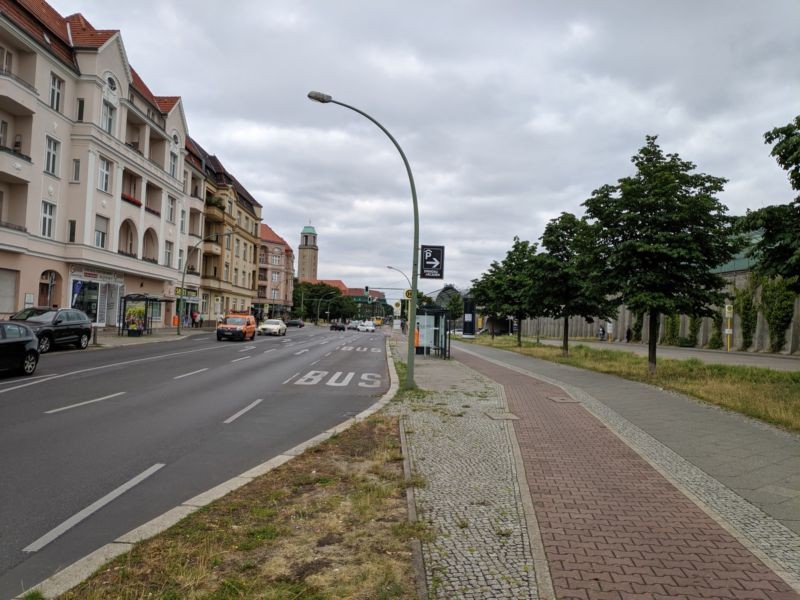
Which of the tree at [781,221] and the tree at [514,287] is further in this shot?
the tree at [514,287]

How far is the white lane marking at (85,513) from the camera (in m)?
3.99

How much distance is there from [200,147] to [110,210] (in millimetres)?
29014

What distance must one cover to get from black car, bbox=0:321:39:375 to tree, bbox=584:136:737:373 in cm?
1553

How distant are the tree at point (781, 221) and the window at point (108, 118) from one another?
32.5 meters

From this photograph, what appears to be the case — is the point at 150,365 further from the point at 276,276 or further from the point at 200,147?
the point at 276,276

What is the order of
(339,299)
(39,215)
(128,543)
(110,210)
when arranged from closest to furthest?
(128,543) < (39,215) < (110,210) < (339,299)

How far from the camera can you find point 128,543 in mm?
3932

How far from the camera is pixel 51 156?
28.9 meters

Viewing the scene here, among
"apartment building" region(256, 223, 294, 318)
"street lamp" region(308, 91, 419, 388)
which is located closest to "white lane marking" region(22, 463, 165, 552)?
"street lamp" region(308, 91, 419, 388)

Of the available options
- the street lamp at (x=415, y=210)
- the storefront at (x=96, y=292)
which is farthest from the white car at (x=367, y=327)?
the street lamp at (x=415, y=210)

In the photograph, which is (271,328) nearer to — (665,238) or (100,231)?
(100,231)

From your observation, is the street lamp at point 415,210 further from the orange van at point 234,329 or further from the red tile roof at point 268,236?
the red tile roof at point 268,236

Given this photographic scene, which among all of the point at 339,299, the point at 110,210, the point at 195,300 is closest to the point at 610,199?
the point at 110,210

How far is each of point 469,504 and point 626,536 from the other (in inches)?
50.7
